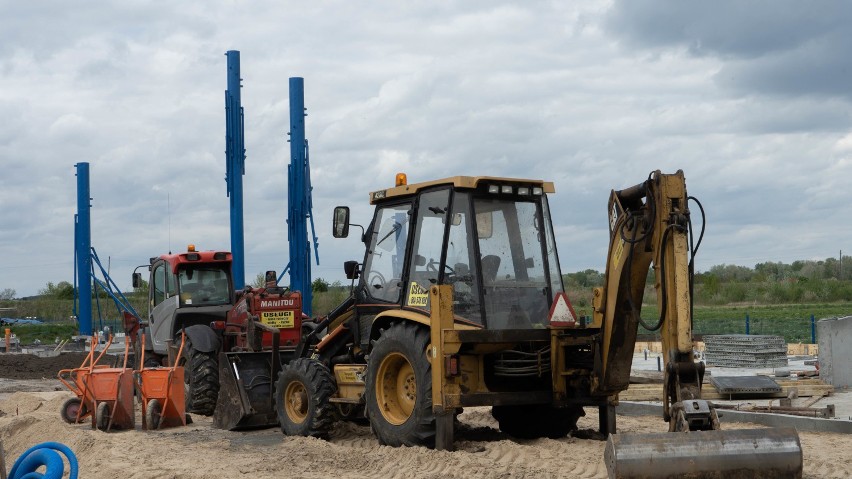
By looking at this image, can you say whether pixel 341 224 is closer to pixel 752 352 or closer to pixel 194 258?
pixel 194 258

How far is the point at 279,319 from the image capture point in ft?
47.7

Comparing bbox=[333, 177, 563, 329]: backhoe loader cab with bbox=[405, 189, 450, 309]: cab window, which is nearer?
bbox=[333, 177, 563, 329]: backhoe loader cab

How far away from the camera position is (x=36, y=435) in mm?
12766

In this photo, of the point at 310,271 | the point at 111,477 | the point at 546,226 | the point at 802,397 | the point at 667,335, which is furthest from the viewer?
the point at 310,271

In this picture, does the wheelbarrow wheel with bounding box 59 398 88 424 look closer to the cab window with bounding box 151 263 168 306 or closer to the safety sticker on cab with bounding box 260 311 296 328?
the safety sticker on cab with bounding box 260 311 296 328

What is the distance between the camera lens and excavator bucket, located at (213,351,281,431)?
12430mm

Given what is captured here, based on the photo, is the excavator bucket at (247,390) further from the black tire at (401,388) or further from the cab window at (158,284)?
the cab window at (158,284)

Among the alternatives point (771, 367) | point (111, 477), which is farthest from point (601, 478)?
point (771, 367)

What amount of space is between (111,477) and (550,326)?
428cm

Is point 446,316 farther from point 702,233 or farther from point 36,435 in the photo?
point 36,435

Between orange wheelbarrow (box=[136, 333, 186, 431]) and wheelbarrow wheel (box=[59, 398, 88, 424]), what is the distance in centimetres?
97

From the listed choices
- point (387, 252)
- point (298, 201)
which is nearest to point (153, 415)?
point (387, 252)

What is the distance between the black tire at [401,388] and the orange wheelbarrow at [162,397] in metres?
3.82

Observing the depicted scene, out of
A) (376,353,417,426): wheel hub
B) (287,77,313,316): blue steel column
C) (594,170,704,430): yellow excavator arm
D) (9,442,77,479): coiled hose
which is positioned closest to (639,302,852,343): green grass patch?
(287,77,313,316): blue steel column
